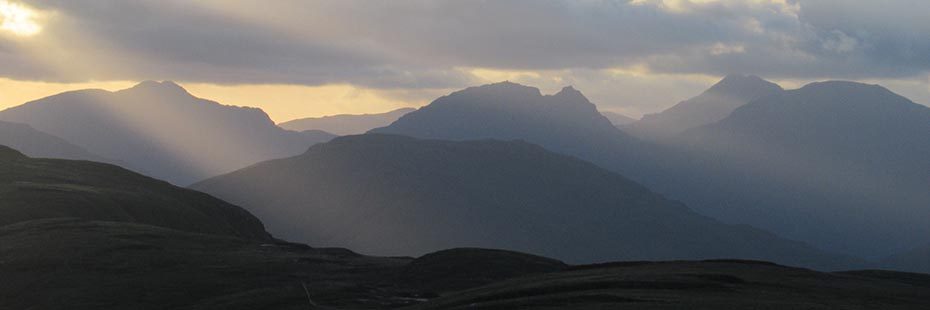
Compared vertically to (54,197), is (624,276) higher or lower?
lower

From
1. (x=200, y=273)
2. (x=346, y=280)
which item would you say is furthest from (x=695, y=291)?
(x=200, y=273)

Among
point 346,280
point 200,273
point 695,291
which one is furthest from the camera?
point 200,273

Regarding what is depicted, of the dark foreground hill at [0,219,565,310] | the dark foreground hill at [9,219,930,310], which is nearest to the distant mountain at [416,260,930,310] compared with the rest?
the dark foreground hill at [9,219,930,310]

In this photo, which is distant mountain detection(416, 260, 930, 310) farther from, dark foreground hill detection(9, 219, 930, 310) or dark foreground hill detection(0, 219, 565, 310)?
dark foreground hill detection(0, 219, 565, 310)

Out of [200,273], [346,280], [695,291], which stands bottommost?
[695,291]

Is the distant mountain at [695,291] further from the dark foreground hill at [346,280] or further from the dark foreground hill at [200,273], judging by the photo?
the dark foreground hill at [200,273]

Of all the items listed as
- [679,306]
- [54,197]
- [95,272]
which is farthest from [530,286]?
[54,197]

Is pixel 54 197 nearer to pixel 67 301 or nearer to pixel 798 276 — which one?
pixel 67 301

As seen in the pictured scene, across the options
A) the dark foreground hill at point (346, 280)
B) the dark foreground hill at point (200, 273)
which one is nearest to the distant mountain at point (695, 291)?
the dark foreground hill at point (346, 280)

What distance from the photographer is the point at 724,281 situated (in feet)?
257

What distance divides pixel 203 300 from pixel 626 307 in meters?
60.4

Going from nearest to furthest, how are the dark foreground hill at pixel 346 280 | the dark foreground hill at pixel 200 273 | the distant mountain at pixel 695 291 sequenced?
the distant mountain at pixel 695 291 < the dark foreground hill at pixel 346 280 < the dark foreground hill at pixel 200 273

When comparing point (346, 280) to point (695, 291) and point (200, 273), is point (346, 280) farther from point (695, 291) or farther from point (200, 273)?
point (695, 291)

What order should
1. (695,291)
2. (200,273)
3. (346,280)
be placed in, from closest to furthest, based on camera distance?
(695,291) → (346,280) → (200,273)
